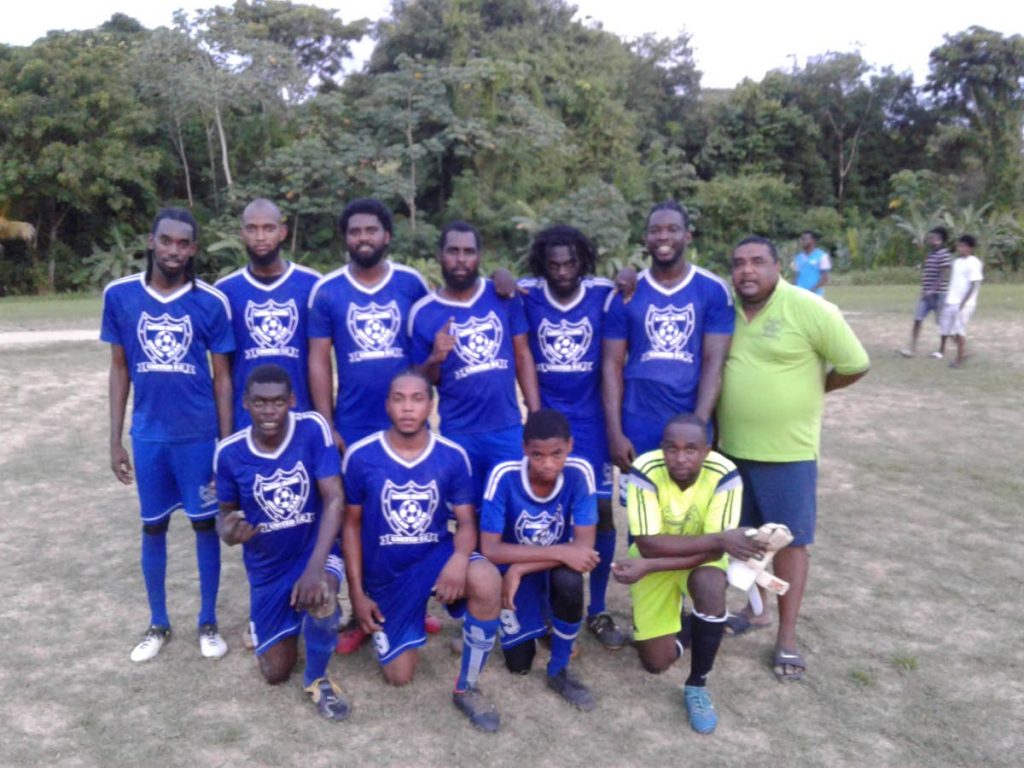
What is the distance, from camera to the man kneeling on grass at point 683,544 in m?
3.87

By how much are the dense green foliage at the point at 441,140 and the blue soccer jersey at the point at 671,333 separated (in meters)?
19.4

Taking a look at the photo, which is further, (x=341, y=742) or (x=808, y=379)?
(x=808, y=379)

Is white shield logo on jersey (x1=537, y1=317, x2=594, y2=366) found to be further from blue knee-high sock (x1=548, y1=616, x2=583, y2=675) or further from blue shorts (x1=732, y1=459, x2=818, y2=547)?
blue knee-high sock (x1=548, y1=616, x2=583, y2=675)

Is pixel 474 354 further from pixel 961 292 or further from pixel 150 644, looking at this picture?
pixel 961 292

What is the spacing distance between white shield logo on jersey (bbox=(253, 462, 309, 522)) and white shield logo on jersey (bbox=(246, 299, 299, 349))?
0.74m

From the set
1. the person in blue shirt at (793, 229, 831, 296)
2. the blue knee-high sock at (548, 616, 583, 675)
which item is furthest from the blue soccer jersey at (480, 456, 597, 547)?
the person in blue shirt at (793, 229, 831, 296)

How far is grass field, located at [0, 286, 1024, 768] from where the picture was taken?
354cm

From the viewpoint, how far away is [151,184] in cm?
2578

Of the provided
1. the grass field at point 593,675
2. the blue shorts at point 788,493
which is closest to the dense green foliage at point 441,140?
the grass field at point 593,675

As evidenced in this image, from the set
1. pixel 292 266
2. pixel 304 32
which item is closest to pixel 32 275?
pixel 304 32

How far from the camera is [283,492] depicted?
4090 mm

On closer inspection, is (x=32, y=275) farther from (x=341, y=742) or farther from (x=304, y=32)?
(x=341, y=742)

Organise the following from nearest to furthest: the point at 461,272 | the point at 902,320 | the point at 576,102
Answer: the point at 461,272 < the point at 902,320 < the point at 576,102

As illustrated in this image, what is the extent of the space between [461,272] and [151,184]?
24.2m
